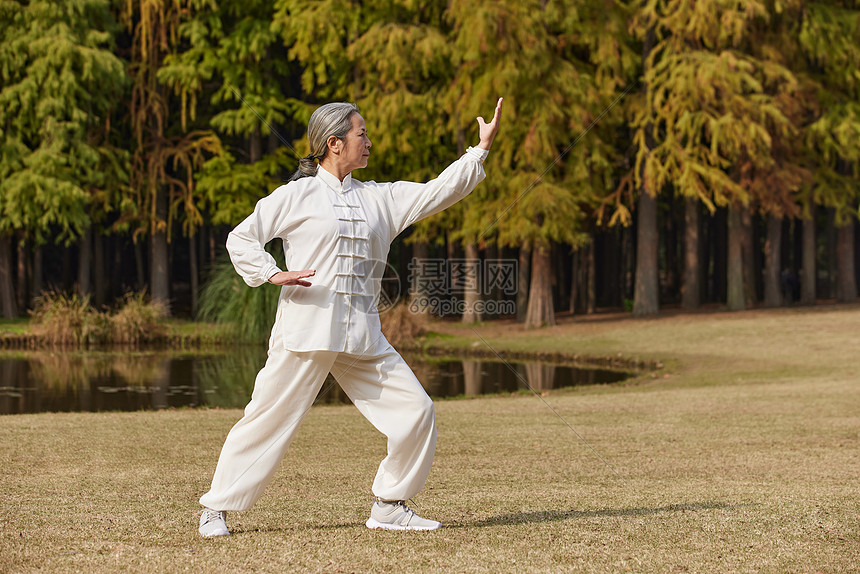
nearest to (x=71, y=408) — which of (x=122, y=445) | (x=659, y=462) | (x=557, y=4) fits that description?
(x=122, y=445)

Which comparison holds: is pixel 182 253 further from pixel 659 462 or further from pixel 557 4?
pixel 659 462

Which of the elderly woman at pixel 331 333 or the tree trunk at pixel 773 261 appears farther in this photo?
the tree trunk at pixel 773 261

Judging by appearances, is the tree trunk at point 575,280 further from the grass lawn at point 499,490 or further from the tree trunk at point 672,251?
the grass lawn at point 499,490

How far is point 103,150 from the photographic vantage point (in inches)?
1046

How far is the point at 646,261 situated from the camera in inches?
1072

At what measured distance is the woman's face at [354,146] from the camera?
15.6 feet

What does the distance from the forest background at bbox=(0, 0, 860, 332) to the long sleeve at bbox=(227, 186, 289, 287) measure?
720 inches

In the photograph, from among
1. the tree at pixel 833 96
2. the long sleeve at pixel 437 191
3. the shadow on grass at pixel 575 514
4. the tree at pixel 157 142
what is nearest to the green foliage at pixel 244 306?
the tree at pixel 157 142

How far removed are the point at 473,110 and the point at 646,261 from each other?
23.1 ft

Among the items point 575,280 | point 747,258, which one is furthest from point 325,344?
point 575,280

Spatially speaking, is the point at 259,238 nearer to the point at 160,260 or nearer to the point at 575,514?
the point at 575,514

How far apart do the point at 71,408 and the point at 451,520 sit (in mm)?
9065

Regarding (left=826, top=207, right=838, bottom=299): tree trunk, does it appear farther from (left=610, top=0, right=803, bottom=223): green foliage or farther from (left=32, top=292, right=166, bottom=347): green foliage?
(left=32, top=292, right=166, bottom=347): green foliage

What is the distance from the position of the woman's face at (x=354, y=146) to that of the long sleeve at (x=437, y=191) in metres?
0.24
